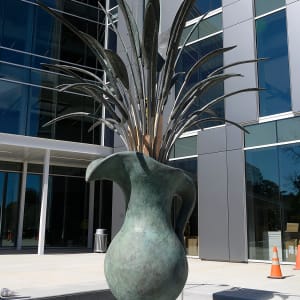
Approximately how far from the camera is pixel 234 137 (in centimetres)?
1568

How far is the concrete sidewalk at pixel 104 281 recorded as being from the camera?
6.21m

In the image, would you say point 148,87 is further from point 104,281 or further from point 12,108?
point 12,108

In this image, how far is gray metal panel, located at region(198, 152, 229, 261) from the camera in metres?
15.5

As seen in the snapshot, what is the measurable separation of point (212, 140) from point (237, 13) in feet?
16.6

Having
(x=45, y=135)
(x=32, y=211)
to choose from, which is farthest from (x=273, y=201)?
(x=32, y=211)

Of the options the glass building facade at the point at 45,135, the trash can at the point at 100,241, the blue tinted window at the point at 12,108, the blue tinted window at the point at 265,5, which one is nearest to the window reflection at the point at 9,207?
the glass building facade at the point at 45,135

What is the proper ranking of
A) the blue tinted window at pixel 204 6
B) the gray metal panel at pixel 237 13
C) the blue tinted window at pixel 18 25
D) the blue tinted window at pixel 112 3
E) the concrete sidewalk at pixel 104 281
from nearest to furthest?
the concrete sidewalk at pixel 104 281 → the gray metal panel at pixel 237 13 → the blue tinted window at pixel 204 6 → the blue tinted window at pixel 18 25 → the blue tinted window at pixel 112 3

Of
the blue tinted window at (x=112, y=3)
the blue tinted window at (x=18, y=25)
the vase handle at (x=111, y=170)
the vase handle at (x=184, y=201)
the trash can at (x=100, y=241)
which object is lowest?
the trash can at (x=100, y=241)

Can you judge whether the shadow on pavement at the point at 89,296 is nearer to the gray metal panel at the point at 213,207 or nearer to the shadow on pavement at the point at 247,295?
the shadow on pavement at the point at 247,295

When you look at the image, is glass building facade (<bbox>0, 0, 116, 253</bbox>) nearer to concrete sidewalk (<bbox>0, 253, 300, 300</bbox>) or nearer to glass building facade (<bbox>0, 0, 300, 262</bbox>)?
glass building facade (<bbox>0, 0, 300, 262</bbox>)

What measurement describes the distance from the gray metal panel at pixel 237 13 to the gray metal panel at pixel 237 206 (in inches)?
202

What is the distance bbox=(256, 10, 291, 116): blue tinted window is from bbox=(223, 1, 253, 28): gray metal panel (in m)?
0.67

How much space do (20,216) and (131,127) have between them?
1717cm

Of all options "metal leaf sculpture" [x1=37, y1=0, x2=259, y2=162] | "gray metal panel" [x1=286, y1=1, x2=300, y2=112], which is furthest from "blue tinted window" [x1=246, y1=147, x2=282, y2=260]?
"metal leaf sculpture" [x1=37, y1=0, x2=259, y2=162]
